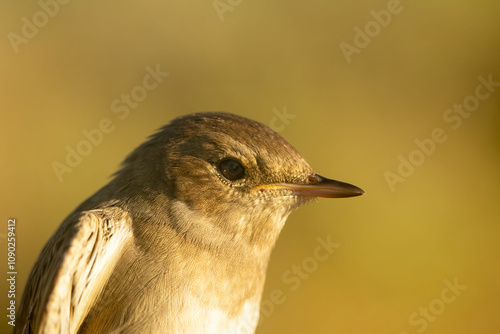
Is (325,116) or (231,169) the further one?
(325,116)

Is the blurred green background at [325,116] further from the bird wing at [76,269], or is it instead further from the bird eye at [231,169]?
the bird wing at [76,269]

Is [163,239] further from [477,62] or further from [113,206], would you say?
[477,62]

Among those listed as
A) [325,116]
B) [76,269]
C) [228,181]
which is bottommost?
[76,269]

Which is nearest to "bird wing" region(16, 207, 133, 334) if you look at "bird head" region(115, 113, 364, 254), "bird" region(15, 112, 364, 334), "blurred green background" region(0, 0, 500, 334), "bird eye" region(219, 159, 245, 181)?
"bird" region(15, 112, 364, 334)

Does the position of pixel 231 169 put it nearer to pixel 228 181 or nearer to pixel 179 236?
pixel 228 181

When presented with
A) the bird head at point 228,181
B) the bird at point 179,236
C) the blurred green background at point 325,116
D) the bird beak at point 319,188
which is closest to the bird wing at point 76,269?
the bird at point 179,236

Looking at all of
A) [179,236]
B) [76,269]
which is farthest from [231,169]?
[76,269]

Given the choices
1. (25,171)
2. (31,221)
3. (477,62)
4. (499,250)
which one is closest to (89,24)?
(25,171)

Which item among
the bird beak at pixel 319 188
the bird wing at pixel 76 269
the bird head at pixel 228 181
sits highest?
the bird beak at pixel 319 188
